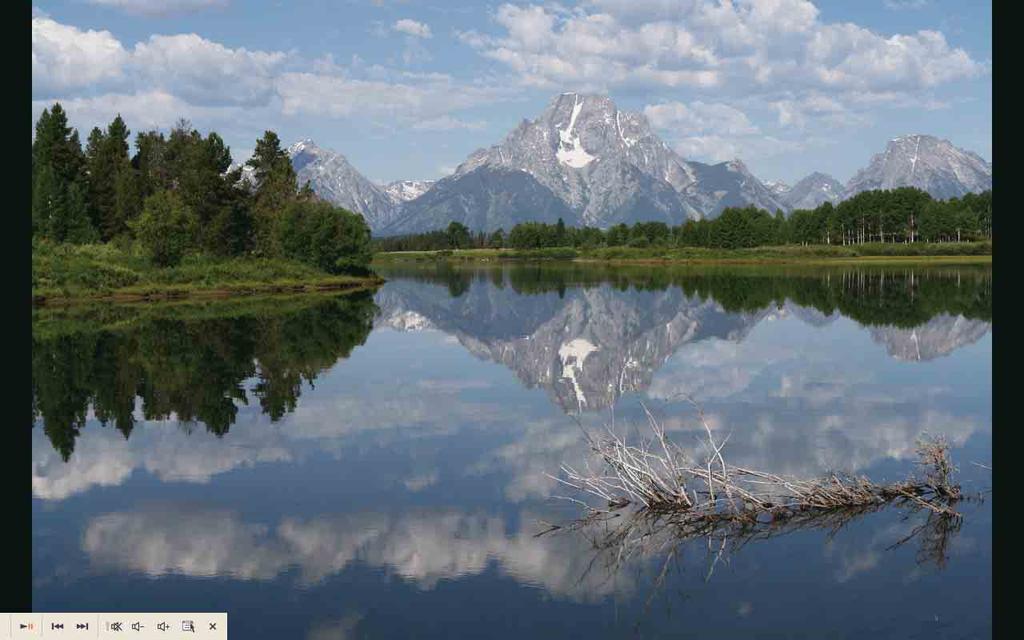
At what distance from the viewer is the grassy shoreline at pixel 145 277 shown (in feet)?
278

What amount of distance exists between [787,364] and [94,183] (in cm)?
10063

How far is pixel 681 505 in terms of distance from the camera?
66.3 ft

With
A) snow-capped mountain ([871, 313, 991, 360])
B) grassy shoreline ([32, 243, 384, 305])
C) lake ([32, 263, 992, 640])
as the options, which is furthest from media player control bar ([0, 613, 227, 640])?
grassy shoreline ([32, 243, 384, 305])

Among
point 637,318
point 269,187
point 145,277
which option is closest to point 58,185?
point 145,277

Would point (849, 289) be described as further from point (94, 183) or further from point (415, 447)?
point (94, 183)

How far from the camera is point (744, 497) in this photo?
19594mm

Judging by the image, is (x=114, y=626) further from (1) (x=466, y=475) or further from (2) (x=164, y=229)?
(2) (x=164, y=229)

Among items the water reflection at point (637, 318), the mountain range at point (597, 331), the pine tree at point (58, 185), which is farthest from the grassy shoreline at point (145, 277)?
the mountain range at point (597, 331)

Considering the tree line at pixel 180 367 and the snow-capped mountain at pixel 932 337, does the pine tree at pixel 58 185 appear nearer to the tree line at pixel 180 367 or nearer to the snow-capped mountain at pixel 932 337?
the tree line at pixel 180 367

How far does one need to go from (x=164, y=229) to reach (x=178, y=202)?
891 cm

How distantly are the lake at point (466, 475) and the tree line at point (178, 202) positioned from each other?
5051 centimetres
